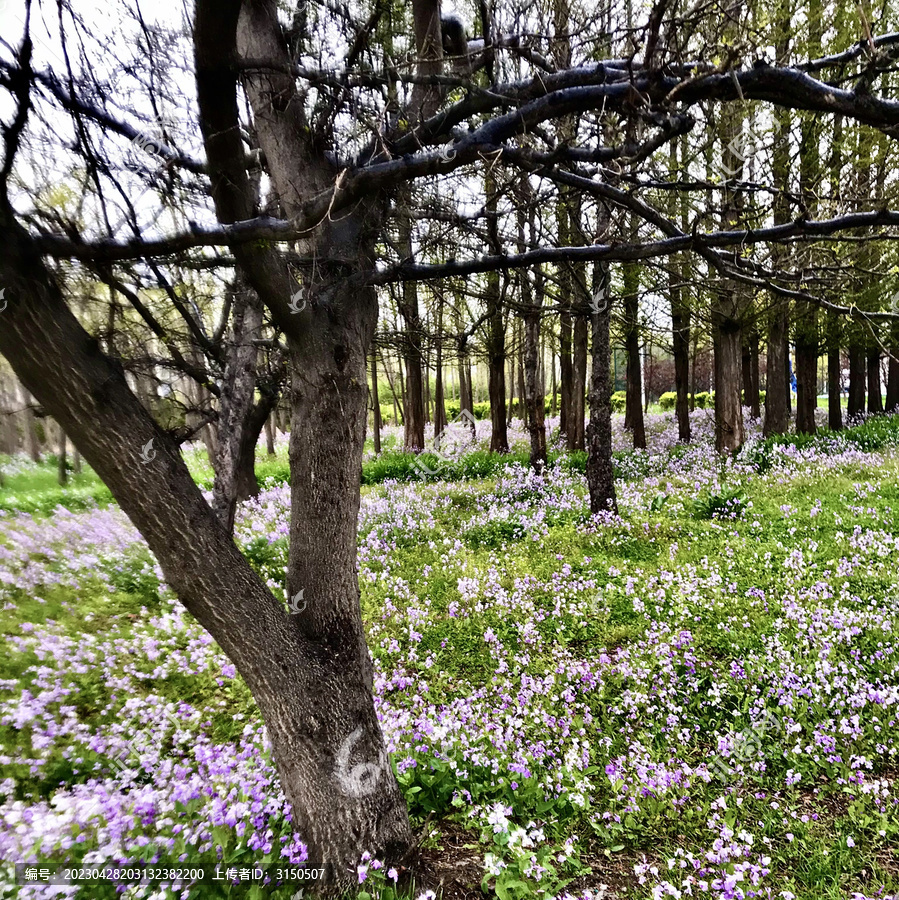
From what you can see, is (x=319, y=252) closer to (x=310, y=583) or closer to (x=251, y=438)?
(x=310, y=583)

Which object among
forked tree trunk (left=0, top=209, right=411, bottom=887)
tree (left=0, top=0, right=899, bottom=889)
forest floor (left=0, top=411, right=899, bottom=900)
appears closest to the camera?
tree (left=0, top=0, right=899, bottom=889)

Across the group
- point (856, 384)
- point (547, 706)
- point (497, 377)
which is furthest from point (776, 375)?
point (547, 706)

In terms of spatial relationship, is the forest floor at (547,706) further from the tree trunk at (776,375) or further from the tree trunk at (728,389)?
the tree trunk at (776,375)

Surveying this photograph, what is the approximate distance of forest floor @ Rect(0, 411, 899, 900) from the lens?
9.88 feet

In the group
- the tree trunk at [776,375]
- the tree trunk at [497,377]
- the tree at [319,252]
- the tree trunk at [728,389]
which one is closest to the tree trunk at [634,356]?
the tree trunk at [728,389]

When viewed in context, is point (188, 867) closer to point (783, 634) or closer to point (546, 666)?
point (546, 666)

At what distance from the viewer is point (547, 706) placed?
4.55 metres

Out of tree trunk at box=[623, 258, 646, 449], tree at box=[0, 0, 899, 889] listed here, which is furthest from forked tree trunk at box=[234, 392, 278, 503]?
tree trunk at box=[623, 258, 646, 449]

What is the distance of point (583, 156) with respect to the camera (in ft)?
7.38

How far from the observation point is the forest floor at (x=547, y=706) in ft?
9.88

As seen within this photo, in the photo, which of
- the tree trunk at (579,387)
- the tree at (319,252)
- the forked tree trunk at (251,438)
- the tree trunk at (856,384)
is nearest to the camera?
the tree at (319,252)

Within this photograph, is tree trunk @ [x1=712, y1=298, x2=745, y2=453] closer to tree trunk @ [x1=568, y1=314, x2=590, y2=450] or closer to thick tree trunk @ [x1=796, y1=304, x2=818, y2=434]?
tree trunk @ [x1=568, y1=314, x2=590, y2=450]

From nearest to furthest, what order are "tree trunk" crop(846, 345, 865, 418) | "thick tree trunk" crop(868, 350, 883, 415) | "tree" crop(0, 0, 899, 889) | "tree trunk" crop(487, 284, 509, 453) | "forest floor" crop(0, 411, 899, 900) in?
"tree" crop(0, 0, 899, 889)
"forest floor" crop(0, 411, 899, 900)
"tree trunk" crop(487, 284, 509, 453)
"thick tree trunk" crop(868, 350, 883, 415)
"tree trunk" crop(846, 345, 865, 418)

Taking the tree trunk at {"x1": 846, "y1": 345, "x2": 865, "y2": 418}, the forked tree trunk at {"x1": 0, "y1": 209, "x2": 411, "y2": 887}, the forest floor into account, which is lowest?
the forest floor
